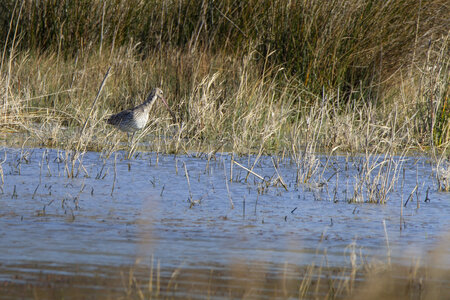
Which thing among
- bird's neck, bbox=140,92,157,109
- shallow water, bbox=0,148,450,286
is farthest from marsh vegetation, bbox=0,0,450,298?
bird's neck, bbox=140,92,157,109

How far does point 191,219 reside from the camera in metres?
4.85

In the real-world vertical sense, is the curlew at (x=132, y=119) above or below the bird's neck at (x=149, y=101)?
below

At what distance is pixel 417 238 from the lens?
4.59 meters

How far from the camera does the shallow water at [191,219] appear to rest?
3.93m

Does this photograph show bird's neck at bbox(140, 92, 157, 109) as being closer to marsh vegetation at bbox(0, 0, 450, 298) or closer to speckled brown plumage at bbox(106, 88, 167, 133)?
speckled brown plumage at bbox(106, 88, 167, 133)

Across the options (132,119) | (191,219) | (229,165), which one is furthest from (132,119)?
(191,219)

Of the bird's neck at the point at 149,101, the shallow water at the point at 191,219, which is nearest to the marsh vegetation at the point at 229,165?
the shallow water at the point at 191,219

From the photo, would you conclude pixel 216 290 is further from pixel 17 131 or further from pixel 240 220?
pixel 17 131

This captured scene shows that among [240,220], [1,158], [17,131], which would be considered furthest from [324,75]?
[240,220]

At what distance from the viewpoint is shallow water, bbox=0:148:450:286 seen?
3929 mm

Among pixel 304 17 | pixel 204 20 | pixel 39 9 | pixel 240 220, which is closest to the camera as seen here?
pixel 240 220

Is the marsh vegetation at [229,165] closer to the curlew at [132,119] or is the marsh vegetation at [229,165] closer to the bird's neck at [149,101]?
the curlew at [132,119]

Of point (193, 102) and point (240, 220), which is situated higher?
point (193, 102)

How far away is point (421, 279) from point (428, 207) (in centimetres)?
203
